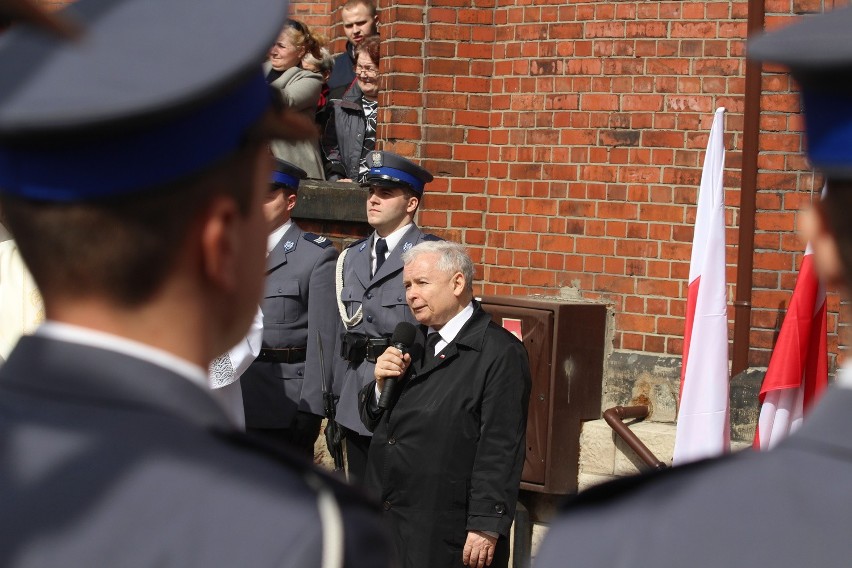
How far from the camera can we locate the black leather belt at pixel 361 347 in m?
6.33

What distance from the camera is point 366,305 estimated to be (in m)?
6.62

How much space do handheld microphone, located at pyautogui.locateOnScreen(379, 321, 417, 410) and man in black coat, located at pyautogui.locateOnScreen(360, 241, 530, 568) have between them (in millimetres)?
27

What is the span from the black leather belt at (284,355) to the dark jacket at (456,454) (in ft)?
4.43

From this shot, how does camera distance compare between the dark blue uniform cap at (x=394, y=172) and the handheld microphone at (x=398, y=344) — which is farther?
the dark blue uniform cap at (x=394, y=172)

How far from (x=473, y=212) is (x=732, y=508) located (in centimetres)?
614

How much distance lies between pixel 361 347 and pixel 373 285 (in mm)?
381

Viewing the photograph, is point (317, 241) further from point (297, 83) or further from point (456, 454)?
point (297, 83)

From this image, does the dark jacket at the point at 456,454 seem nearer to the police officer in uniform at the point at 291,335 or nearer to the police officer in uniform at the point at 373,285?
the police officer in uniform at the point at 373,285

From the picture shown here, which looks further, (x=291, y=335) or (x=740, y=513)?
(x=291, y=335)

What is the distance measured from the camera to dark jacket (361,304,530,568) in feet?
17.4

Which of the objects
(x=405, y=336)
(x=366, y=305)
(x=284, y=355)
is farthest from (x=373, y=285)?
(x=405, y=336)

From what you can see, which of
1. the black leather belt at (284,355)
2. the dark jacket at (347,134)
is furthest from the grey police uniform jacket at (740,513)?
the dark jacket at (347,134)

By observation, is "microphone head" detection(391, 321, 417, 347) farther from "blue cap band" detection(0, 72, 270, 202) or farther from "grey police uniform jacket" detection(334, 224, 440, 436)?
"blue cap band" detection(0, 72, 270, 202)

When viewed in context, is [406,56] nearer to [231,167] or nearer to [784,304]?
[784,304]
